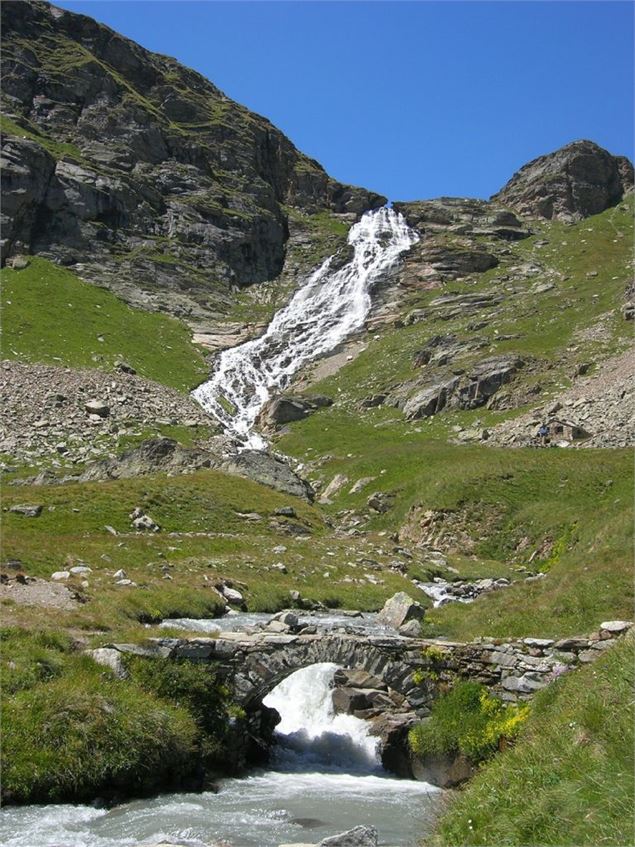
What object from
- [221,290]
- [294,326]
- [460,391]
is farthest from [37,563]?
[221,290]

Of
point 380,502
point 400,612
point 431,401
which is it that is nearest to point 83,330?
point 431,401

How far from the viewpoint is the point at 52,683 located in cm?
1723

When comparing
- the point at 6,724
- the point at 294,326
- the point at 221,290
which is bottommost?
the point at 6,724

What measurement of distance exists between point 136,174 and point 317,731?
484 feet

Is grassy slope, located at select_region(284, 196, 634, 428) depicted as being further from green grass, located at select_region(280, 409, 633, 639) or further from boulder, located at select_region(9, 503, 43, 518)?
boulder, located at select_region(9, 503, 43, 518)

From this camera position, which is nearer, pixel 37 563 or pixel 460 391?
pixel 37 563

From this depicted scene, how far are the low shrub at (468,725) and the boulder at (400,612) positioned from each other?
7.32 m

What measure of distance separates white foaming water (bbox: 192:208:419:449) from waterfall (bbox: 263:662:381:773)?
57.4 metres

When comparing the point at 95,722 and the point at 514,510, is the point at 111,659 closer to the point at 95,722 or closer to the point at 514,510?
the point at 95,722

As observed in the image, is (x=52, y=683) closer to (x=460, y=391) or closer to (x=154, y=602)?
(x=154, y=602)

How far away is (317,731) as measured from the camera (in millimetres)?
22547

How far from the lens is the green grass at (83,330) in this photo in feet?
313

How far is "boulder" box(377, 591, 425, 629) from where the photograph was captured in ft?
88.1

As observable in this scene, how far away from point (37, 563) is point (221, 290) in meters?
116
